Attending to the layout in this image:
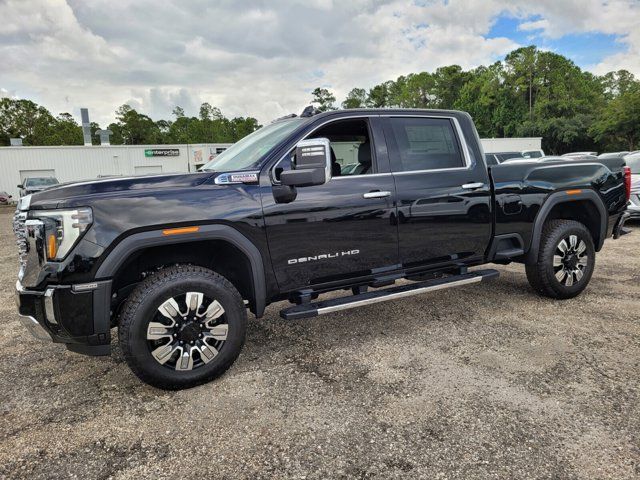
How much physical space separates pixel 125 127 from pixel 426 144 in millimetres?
79738

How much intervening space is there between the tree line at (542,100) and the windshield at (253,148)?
4529 centimetres

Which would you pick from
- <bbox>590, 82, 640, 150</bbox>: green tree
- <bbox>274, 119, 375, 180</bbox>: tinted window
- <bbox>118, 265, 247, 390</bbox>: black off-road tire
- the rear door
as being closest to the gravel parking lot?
<bbox>118, 265, 247, 390</bbox>: black off-road tire

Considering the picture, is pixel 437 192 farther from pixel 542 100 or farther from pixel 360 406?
pixel 542 100

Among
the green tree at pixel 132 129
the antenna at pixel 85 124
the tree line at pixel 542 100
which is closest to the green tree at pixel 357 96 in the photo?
the tree line at pixel 542 100

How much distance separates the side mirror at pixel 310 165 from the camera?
3049 millimetres

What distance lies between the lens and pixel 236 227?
316 centimetres

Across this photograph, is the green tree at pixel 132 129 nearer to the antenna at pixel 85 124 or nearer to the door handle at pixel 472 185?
the antenna at pixel 85 124

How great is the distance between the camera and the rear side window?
3.93 meters

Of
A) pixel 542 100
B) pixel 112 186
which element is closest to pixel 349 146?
pixel 112 186

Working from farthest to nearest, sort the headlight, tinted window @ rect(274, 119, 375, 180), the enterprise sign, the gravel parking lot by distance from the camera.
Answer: the enterprise sign → tinted window @ rect(274, 119, 375, 180) → the headlight → the gravel parking lot

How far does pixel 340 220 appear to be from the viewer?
11.4 ft

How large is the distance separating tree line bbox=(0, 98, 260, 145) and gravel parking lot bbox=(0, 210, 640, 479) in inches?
2417

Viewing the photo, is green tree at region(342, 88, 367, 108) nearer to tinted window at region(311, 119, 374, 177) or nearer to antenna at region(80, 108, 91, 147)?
antenna at region(80, 108, 91, 147)

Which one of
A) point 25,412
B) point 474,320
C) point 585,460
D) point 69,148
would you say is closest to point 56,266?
point 25,412
